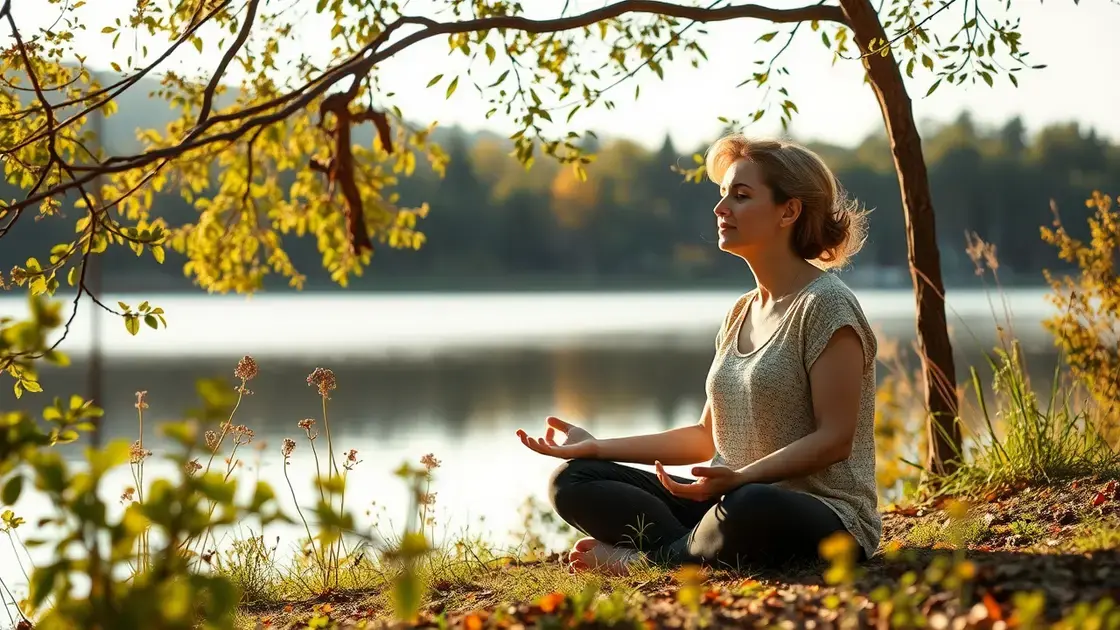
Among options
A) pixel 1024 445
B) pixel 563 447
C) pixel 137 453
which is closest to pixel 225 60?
pixel 137 453

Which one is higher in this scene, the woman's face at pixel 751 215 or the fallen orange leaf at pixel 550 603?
the woman's face at pixel 751 215

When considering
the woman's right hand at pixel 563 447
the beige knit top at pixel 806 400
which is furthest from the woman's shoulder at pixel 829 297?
the woman's right hand at pixel 563 447

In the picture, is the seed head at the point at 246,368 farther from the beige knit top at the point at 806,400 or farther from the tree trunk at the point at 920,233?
the tree trunk at the point at 920,233

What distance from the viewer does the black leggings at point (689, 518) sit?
3156 mm

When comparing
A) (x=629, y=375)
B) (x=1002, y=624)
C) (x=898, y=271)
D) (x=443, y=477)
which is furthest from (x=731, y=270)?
(x=1002, y=624)

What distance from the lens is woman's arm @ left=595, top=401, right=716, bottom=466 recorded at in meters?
3.77

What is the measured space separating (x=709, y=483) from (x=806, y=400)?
42 centimetres

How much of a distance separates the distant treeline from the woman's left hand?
64.0 m

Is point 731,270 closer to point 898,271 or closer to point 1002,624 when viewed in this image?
point 898,271

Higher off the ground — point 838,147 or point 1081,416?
point 838,147

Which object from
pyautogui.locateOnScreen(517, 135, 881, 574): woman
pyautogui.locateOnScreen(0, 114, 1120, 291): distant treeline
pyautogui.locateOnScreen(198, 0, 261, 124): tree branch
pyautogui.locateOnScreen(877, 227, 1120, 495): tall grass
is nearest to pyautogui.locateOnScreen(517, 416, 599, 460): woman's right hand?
pyautogui.locateOnScreen(517, 135, 881, 574): woman

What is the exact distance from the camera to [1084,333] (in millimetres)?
5734

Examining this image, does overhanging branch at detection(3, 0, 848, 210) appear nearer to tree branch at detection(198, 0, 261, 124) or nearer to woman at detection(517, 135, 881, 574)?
tree branch at detection(198, 0, 261, 124)

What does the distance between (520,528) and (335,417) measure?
11.7 metres
